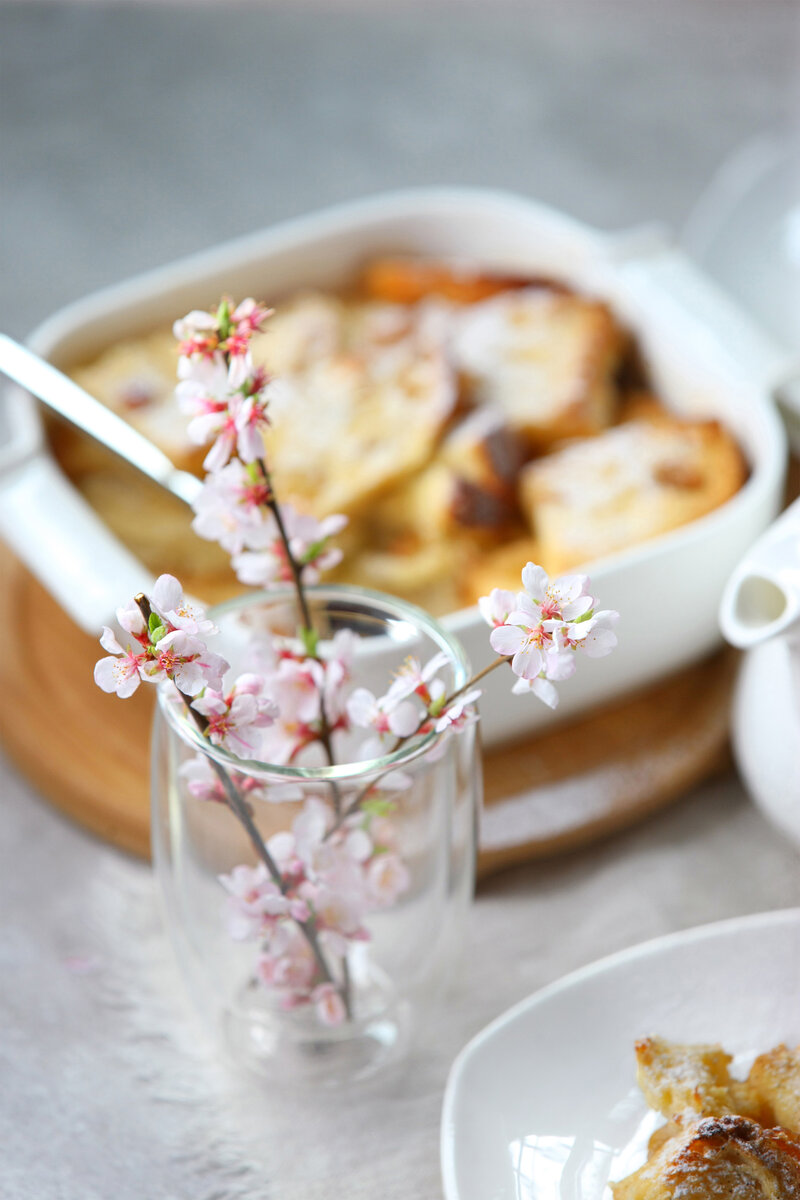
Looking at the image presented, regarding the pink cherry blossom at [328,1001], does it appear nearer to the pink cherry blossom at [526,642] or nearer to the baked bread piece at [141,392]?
the pink cherry blossom at [526,642]

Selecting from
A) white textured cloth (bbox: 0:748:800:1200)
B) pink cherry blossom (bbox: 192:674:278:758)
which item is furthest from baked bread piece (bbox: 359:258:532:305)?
pink cherry blossom (bbox: 192:674:278:758)

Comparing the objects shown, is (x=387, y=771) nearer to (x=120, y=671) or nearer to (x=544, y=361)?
(x=120, y=671)

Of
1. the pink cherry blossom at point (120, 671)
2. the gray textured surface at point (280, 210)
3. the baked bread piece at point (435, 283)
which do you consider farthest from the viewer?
the baked bread piece at point (435, 283)

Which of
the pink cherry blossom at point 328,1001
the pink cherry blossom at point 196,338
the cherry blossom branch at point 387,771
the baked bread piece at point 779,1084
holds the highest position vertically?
the pink cherry blossom at point 196,338

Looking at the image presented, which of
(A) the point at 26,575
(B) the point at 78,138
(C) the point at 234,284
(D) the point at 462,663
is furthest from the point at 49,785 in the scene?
(B) the point at 78,138

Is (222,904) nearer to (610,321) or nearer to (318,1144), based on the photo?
(318,1144)

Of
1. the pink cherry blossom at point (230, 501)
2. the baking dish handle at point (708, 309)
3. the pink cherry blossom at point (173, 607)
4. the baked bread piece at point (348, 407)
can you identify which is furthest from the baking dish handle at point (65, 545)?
the baking dish handle at point (708, 309)

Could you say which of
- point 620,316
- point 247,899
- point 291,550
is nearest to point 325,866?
point 247,899

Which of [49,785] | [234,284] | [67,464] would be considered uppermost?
[234,284]
